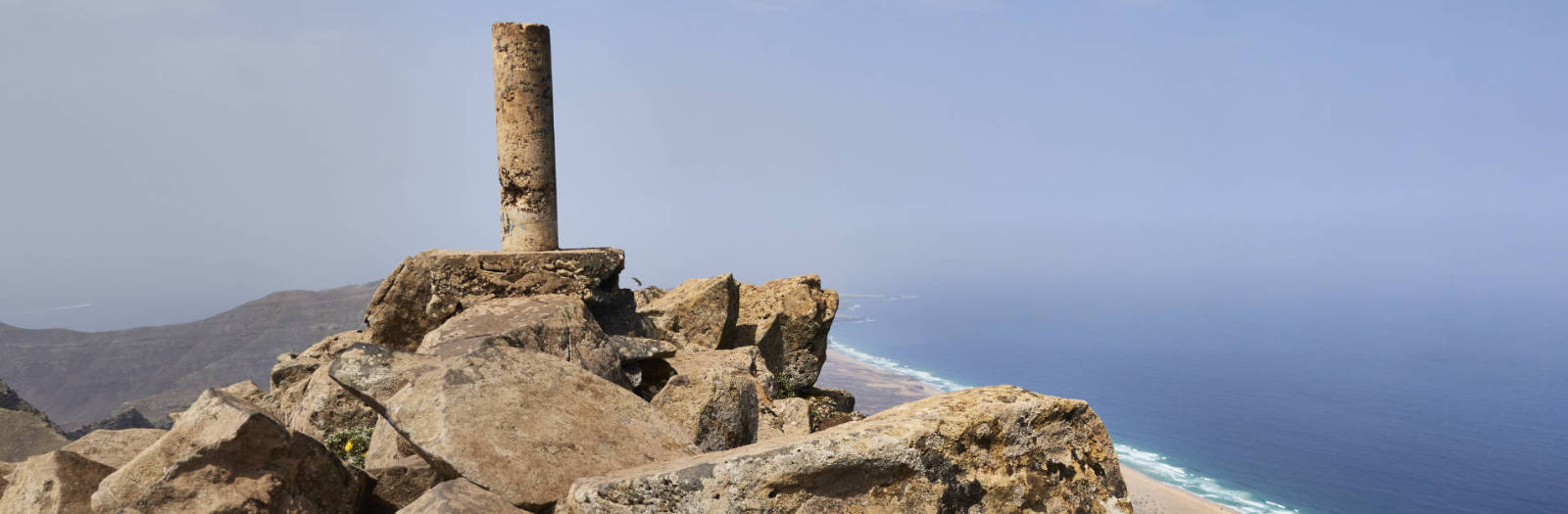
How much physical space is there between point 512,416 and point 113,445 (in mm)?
3925

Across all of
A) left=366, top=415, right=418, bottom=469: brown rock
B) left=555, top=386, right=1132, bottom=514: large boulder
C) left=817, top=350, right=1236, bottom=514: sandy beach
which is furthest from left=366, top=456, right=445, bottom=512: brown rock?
left=817, top=350, right=1236, bottom=514: sandy beach

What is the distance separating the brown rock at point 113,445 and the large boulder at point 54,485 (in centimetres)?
28

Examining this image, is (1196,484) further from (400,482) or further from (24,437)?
(400,482)

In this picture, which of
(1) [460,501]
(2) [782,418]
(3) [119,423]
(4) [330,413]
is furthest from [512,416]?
(3) [119,423]

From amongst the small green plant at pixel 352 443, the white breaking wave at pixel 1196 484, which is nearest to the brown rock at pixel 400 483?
the small green plant at pixel 352 443

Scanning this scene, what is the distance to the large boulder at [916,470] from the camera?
4781 mm

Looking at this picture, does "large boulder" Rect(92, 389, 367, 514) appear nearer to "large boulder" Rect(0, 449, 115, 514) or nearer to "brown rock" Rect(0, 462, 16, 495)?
"large boulder" Rect(0, 449, 115, 514)

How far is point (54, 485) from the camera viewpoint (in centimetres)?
602

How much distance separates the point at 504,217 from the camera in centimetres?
1272

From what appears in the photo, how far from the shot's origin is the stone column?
12.4 metres

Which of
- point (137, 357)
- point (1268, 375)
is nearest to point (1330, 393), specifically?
point (1268, 375)

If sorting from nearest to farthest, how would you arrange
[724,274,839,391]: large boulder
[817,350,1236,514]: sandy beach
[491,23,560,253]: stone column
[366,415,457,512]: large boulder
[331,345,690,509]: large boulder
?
[331,345,690,509]: large boulder, [366,415,457,512]: large boulder, [491,23,560,253]: stone column, [724,274,839,391]: large boulder, [817,350,1236,514]: sandy beach

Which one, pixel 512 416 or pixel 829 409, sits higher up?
pixel 512 416

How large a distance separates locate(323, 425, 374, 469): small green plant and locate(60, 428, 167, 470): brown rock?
147 centimetres
